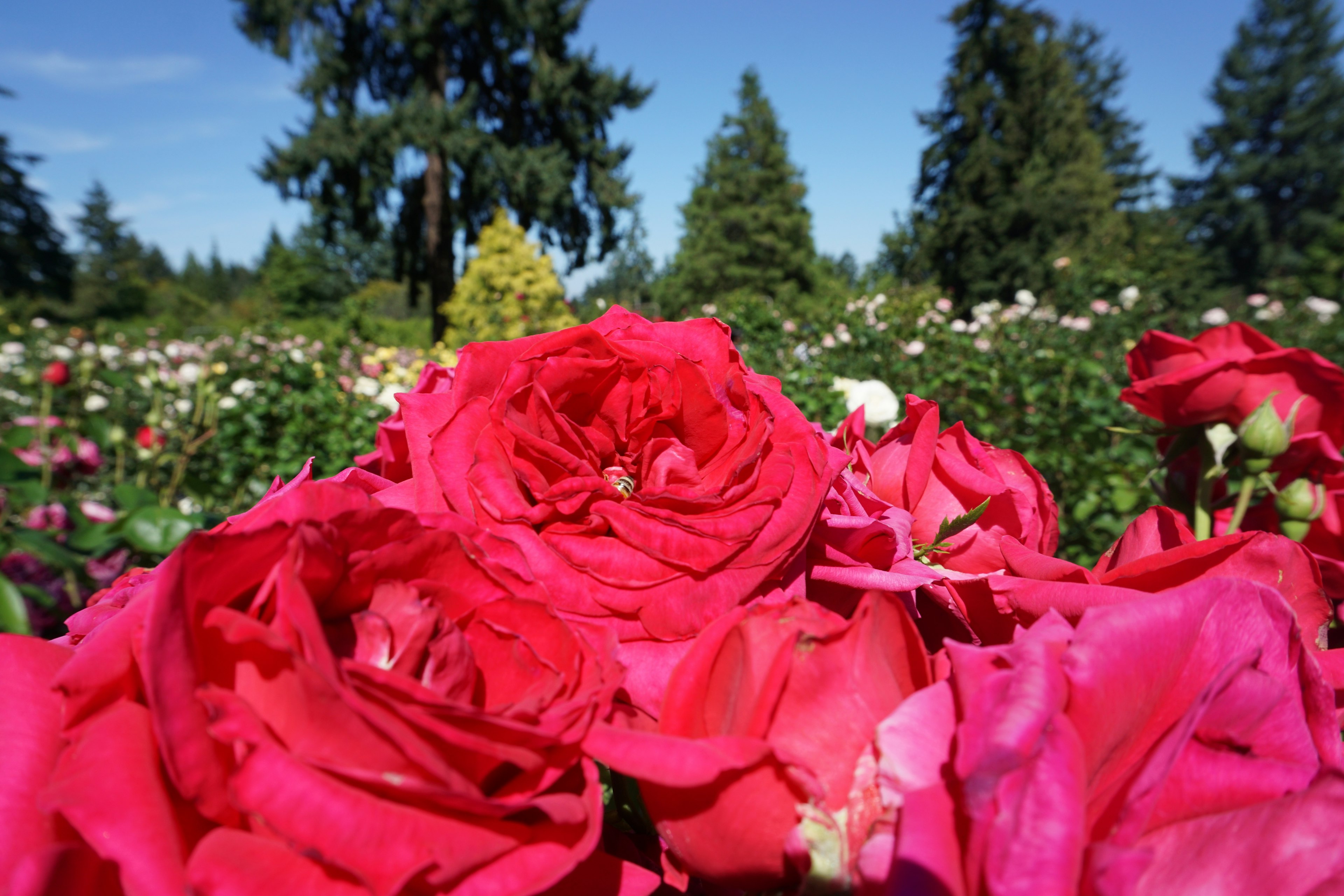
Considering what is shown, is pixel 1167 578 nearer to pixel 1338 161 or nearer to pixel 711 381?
pixel 711 381

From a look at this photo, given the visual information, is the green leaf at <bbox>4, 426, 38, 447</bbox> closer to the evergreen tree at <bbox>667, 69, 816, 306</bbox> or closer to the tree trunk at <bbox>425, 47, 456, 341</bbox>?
the tree trunk at <bbox>425, 47, 456, 341</bbox>

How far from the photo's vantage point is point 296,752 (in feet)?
0.82

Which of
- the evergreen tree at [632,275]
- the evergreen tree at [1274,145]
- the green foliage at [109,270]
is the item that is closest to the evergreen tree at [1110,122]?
the evergreen tree at [1274,145]

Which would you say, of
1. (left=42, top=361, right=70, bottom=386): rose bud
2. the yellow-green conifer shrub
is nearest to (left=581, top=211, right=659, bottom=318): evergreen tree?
the yellow-green conifer shrub

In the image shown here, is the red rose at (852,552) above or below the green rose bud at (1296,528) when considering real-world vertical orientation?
above

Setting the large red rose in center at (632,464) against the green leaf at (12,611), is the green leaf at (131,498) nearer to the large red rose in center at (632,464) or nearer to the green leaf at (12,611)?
the green leaf at (12,611)

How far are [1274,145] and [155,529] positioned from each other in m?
40.9

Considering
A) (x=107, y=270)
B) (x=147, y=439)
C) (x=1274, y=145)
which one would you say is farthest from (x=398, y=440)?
(x=107, y=270)

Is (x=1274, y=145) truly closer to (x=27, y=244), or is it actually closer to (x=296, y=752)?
(x=296, y=752)

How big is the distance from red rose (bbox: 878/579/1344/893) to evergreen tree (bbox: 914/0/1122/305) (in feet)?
70.4

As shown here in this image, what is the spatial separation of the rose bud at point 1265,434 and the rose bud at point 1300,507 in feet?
0.13

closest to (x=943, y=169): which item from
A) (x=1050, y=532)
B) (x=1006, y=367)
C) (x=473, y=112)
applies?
(x=473, y=112)

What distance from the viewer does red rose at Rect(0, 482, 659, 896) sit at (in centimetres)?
24

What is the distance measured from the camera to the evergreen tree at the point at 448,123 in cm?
1189
